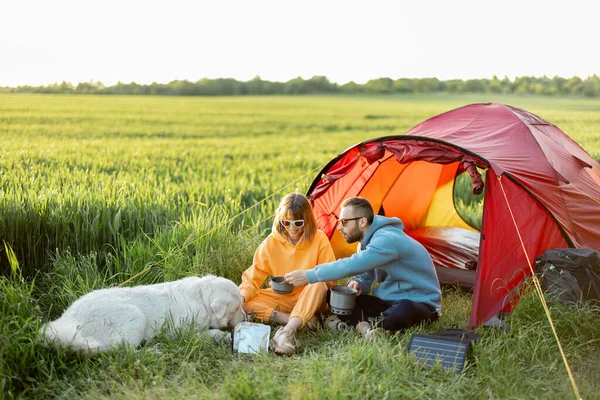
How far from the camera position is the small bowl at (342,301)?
16.2 ft

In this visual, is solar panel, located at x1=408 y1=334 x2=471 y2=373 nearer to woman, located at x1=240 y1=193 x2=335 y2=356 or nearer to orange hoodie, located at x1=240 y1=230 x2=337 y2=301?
woman, located at x1=240 y1=193 x2=335 y2=356

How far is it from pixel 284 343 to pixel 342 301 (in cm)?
60

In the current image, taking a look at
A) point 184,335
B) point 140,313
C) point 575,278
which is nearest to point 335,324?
point 184,335

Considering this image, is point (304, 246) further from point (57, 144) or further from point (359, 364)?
point (57, 144)

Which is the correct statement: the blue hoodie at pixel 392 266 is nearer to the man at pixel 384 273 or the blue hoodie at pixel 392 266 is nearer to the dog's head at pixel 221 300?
the man at pixel 384 273

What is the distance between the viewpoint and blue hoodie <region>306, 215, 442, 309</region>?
4949mm

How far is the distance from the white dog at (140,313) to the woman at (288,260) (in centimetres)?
40

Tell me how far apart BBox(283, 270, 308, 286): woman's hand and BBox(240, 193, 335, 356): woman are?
151mm

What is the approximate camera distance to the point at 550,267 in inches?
205

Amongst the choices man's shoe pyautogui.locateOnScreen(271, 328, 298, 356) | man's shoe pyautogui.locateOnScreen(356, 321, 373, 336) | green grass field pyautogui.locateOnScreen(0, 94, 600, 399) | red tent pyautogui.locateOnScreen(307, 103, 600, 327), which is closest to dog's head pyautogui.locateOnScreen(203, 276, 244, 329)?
green grass field pyautogui.locateOnScreen(0, 94, 600, 399)

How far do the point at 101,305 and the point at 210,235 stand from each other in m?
2.19

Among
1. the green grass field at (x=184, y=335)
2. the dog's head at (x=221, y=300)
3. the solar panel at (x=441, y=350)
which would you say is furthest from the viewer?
the dog's head at (x=221, y=300)

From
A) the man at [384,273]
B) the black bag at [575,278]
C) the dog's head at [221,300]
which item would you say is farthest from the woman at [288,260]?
Result: the black bag at [575,278]

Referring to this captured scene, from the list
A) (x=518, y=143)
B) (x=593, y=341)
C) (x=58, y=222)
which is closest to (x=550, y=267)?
(x=593, y=341)
